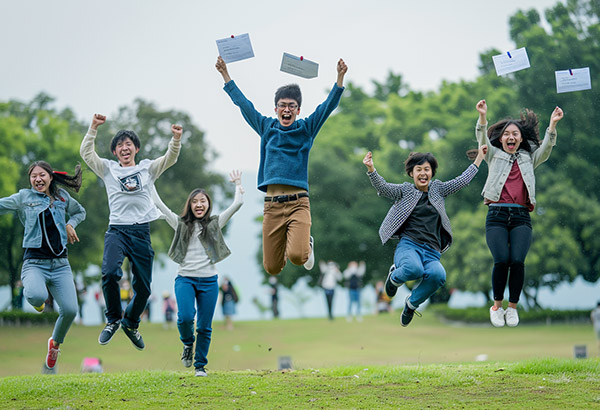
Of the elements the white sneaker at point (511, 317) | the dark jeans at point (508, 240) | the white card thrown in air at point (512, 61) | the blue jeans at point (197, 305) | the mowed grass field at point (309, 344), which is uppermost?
the white card thrown in air at point (512, 61)

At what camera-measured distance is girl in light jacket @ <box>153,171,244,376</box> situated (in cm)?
1088

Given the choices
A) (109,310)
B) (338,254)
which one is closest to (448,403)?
(109,310)

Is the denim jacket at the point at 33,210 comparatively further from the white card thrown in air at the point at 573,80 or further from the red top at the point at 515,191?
the white card thrown in air at the point at 573,80

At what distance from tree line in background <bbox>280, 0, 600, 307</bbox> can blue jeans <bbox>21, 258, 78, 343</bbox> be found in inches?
863

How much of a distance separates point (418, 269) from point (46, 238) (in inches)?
182

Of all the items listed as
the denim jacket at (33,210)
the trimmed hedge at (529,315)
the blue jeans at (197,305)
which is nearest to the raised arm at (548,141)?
the blue jeans at (197,305)

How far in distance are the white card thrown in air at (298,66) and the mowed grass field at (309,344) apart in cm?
1510

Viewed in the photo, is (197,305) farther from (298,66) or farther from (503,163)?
(503,163)

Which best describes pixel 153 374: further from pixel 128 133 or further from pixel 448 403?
pixel 448 403

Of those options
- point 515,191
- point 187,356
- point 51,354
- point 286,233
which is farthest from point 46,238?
point 515,191

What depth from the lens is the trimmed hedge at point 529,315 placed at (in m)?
34.0

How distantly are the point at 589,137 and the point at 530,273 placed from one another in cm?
608

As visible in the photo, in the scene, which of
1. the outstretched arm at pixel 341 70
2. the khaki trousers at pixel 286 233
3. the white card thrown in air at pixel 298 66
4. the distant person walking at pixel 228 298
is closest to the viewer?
the outstretched arm at pixel 341 70

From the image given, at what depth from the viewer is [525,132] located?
36.0 feet
